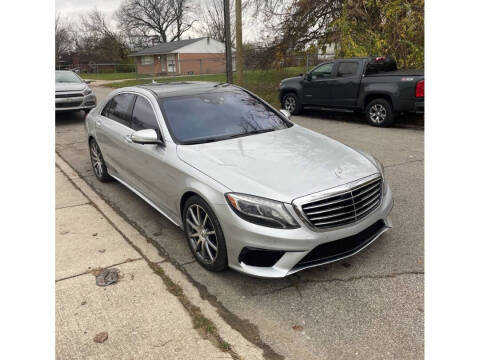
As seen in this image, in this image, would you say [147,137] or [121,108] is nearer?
[147,137]

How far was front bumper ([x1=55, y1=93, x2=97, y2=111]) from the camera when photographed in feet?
37.8

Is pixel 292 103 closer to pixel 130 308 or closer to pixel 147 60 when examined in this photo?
pixel 130 308

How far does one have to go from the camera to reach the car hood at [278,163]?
120 inches

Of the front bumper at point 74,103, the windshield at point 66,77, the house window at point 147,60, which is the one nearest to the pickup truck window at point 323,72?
the front bumper at point 74,103

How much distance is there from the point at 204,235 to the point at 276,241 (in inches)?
30.7

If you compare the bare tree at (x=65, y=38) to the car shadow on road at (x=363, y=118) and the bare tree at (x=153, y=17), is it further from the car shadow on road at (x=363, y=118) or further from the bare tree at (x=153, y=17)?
the car shadow on road at (x=363, y=118)

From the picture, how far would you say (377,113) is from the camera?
9.63 metres

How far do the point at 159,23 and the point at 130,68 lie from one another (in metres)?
16.6

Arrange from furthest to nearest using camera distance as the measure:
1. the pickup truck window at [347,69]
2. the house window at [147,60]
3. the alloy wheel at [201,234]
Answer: the house window at [147,60] < the pickup truck window at [347,69] < the alloy wheel at [201,234]

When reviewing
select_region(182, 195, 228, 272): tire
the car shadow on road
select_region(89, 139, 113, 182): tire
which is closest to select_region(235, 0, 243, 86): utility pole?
the car shadow on road

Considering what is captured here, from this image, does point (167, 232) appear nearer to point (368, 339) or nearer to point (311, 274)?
point (311, 274)

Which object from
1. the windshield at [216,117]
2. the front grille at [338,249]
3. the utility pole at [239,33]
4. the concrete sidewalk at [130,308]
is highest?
the utility pole at [239,33]

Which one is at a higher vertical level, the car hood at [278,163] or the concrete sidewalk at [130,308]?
the car hood at [278,163]

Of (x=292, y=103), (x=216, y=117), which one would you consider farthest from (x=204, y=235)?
(x=292, y=103)
